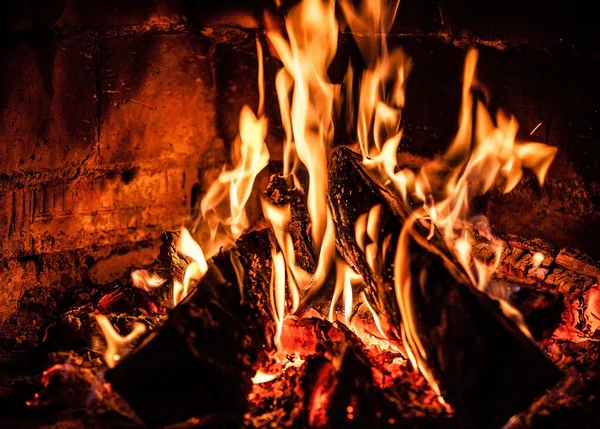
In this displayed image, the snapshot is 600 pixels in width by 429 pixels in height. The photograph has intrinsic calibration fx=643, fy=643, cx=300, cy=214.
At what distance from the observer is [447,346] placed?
61.4 inches

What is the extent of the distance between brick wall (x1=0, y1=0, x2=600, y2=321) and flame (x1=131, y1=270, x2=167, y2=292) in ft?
0.60

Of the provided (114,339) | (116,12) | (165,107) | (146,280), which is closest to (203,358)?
(114,339)

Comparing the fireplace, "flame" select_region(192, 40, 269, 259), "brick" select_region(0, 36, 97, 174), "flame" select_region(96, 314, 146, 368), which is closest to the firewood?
the fireplace

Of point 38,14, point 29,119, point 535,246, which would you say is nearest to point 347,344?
point 535,246

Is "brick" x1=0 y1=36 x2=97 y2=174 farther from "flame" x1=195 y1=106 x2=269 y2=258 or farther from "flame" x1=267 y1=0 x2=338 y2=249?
"flame" x1=267 y1=0 x2=338 y2=249

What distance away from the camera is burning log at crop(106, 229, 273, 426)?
5.35 feet

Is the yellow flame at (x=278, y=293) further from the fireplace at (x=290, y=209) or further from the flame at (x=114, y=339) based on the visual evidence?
the flame at (x=114, y=339)

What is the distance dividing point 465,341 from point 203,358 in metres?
0.66

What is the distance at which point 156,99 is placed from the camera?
253 centimetres

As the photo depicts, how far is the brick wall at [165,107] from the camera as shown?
233cm

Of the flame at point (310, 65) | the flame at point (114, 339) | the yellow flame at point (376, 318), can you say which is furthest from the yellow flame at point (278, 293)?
the flame at point (310, 65)

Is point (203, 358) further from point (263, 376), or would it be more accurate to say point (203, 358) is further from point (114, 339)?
point (114, 339)

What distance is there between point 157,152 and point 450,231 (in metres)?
1.20

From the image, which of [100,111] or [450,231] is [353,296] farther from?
[100,111]
